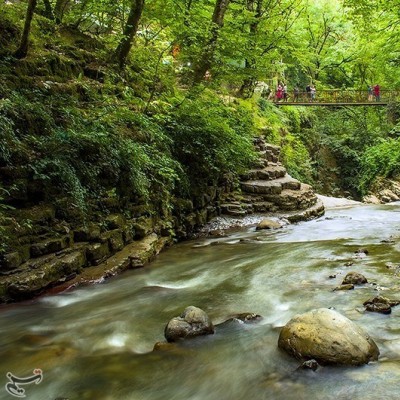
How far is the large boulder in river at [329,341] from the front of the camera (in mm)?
3193

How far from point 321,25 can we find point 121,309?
27.7 m

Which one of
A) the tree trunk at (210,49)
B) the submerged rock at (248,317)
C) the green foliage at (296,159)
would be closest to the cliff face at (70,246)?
the submerged rock at (248,317)

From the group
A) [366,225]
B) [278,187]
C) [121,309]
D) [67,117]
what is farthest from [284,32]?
[121,309]

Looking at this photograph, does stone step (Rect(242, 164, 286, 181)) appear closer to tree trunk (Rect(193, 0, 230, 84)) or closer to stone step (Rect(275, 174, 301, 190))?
stone step (Rect(275, 174, 301, 190))

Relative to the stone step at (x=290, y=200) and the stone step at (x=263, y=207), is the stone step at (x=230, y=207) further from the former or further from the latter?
the stone step at (x=290, y=200)

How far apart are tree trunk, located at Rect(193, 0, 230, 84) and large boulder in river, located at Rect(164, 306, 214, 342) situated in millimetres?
8582

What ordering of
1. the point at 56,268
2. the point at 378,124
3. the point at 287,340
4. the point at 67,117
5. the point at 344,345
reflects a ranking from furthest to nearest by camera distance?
the point at 378,124 < the point at 67,117 < the point at 56,268 < the point at 287,340 < the point at 344,345

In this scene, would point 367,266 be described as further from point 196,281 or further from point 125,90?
point 125,90

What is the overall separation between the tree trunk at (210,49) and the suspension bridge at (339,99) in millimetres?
10264

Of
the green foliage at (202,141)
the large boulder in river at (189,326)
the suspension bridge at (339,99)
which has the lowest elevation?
the large boulder in river at (189,326)

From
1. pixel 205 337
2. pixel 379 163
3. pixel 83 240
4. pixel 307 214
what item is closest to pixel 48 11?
pixel 83 240

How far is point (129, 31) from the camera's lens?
959 cm

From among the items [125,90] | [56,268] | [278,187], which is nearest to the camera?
[56,268]

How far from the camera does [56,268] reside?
18.1ft
